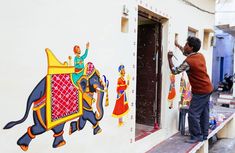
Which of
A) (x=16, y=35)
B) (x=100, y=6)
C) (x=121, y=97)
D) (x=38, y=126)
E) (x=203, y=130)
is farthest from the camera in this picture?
(x=203, y=130)

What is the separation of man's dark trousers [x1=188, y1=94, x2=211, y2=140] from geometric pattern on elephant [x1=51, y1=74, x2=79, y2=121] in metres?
2.48

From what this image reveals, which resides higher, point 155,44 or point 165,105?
point 155,44

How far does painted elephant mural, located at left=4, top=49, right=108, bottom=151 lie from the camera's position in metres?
2.44

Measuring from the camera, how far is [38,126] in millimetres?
2473

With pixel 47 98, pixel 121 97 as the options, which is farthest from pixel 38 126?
pixel 121 97

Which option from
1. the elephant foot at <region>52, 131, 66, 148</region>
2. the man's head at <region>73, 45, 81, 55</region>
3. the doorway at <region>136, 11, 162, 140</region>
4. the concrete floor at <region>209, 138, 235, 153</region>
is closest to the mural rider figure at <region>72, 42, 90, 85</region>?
the man's head at <region>73, 45, 81, 55</region>

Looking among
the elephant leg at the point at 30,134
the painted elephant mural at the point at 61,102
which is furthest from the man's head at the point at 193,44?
the elephant leg at the point at 30,134

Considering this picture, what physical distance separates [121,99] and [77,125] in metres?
0.92

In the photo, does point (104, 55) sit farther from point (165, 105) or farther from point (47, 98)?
point (165, 105)

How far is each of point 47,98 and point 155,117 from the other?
2909 millimetres

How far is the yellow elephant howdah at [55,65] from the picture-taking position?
2.52 metres

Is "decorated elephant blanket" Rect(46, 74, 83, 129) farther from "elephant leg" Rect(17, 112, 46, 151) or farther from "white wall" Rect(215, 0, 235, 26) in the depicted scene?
"white wall" Rect(215, 0, 235, 26)

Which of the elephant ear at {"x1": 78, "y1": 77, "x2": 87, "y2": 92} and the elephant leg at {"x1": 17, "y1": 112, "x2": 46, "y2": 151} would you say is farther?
the elephant ear at {"x1": 78, "y1": 77, "x2": 87, "y2": 92}

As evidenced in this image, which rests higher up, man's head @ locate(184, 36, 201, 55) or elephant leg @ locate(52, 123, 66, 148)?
man's head @ locate(184, 36, 201, 55)
